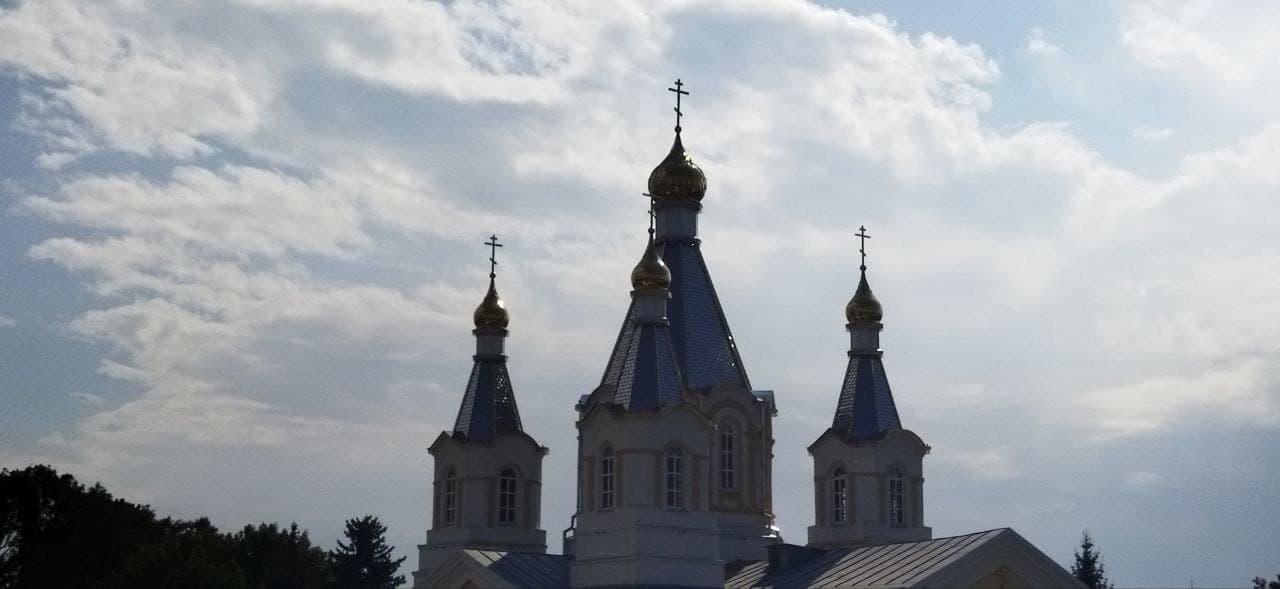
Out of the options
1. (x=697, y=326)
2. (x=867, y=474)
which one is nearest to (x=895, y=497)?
(x=867, y=474)

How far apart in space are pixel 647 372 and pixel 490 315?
24.2 ft

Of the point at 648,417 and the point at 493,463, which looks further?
the point at 493,463

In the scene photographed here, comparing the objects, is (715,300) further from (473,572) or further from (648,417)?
(473,572)

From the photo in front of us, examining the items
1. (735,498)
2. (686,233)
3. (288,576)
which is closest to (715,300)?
(686,233)

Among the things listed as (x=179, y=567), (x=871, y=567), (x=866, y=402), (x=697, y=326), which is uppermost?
(x=697, y=326)

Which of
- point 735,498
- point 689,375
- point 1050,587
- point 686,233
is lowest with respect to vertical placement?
point 1050,587

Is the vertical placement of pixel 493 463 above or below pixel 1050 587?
above

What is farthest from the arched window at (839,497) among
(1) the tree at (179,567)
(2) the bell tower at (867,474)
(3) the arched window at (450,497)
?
(1) the tree at (179,567)

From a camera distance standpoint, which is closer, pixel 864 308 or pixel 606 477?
pixel 606 477

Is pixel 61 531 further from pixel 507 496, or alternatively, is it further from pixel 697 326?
pixel 697 326

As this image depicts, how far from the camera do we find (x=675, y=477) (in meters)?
25.5

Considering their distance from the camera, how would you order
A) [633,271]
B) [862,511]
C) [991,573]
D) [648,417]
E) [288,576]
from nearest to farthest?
[991,573] < [648,417] < [633,271] < [862,511] < [288,576]

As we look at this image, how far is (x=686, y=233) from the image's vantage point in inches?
1201

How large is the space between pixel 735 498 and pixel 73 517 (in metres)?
27.0
